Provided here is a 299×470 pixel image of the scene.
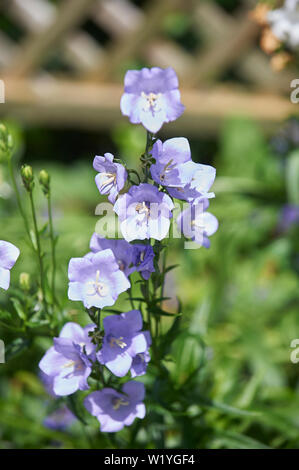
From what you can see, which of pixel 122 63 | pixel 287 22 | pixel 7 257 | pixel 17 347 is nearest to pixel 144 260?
pixel 7 257

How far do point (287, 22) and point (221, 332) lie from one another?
0.84 m

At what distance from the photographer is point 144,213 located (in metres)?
0.65

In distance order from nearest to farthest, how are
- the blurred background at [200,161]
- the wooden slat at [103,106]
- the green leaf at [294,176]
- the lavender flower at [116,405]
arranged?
the lavender flower at [116,405], the blurred background at [200,161], the green leaf at [294,176], the wooden slat at [103,106]

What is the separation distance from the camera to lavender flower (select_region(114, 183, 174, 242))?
2.10ft

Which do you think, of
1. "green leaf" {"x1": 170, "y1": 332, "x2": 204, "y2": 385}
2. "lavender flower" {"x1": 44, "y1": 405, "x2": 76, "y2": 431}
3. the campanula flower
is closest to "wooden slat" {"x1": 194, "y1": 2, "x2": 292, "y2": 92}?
"green leaf" {"x1": 170, "y1": 332, "x2": 204, "y2": 385}

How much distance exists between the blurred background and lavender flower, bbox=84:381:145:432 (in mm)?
150

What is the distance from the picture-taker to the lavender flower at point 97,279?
67cm

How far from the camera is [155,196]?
25.4 inches

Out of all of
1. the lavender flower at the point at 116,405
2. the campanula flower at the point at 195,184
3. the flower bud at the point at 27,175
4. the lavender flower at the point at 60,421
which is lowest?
the lavender flower at the point at 60,421

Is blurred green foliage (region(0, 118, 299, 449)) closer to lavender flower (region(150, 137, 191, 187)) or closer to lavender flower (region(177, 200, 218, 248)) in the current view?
lavender flower (region(177, 200, 218, 248))

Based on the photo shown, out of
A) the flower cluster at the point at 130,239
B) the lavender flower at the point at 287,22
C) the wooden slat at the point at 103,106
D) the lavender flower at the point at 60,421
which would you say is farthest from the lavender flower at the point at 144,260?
the wooden slat at the point at 103,106

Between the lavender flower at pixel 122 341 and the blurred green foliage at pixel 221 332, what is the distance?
0.38 ft

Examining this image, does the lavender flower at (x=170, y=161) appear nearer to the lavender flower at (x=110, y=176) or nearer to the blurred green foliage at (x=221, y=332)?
the lavender flower at (x=110, y=176)

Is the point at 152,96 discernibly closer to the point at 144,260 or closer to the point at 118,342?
the point at 144,260
